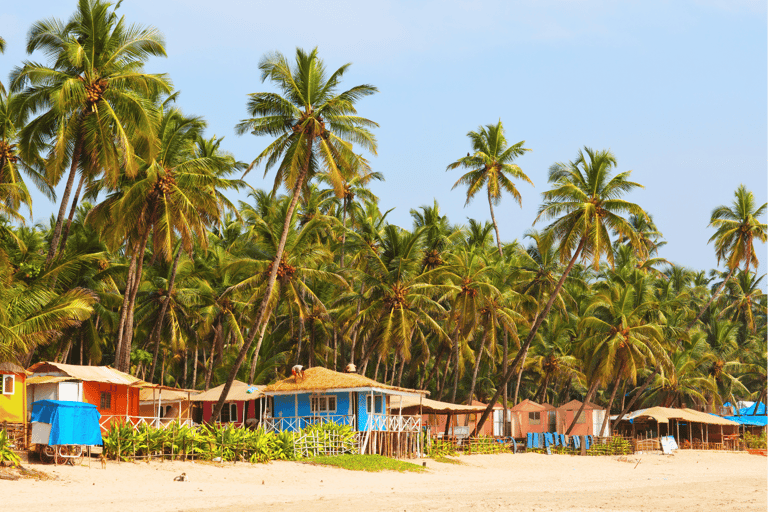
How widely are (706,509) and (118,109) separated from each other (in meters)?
18.5

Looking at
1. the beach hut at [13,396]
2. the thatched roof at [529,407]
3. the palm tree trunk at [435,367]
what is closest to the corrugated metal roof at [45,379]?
the beach hut at [13,396]

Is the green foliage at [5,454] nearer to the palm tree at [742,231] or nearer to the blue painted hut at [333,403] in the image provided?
the blue painted hut at [333,403]

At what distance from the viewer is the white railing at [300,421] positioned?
27.5 metres

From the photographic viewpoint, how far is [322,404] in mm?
28375

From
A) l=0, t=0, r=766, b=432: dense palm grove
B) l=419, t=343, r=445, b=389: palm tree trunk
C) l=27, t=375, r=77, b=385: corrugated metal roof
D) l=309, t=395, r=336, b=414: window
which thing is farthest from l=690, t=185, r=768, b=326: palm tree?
l=27, t=375, r=77, b=385: corrugated metal roof

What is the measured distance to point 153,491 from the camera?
17.0m

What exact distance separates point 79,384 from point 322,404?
8.32 m

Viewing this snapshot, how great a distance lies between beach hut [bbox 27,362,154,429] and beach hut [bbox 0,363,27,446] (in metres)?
1.33

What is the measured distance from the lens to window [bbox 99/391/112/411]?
25266 mm

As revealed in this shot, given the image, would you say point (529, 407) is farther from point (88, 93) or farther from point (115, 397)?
point (88, 93)

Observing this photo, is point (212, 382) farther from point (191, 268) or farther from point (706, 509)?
point (706, 509)

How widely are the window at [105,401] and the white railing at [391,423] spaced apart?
8.42m

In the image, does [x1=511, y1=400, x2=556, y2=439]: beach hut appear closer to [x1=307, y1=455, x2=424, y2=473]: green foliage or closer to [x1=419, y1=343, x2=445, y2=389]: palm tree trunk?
[x1=419, y1=343, x2=445, y2=389]: palm tree trunk

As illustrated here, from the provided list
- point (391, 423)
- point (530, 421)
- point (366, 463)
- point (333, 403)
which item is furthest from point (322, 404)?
point (530, 421)
